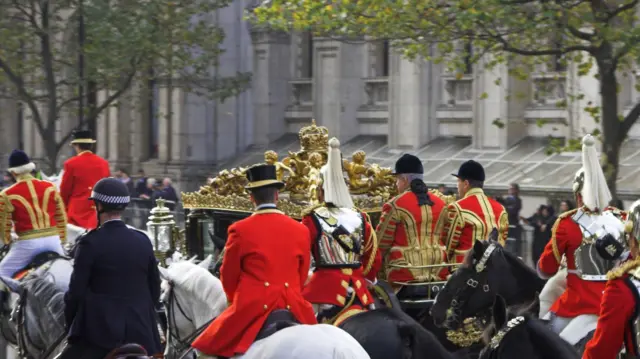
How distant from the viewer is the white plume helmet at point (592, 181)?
1153 cm

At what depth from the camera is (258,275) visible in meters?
9.84

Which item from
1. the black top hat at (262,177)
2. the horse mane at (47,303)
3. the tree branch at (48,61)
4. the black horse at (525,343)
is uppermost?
the tree branch at (48,61)

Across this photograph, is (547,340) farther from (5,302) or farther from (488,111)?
(488,111)

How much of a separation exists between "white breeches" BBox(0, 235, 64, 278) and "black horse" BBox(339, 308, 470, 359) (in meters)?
5.19

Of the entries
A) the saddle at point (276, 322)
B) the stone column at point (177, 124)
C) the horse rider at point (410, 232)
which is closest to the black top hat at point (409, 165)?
the horse rider at point (410, 232)

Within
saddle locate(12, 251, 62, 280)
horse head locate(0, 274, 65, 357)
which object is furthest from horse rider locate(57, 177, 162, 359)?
saddle locate(12, 251, 62, 280)

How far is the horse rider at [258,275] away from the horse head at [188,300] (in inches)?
47.8

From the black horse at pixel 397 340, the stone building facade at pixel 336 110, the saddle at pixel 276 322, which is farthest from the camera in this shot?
the stone building facade at pixel 336 110

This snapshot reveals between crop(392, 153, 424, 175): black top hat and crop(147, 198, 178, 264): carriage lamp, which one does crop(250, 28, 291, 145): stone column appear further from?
crop(392, 153, 424, 175): black top hat

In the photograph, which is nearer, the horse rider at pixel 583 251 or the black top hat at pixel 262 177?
the black top hat at pixel 262 177

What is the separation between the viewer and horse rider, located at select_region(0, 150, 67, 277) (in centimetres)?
1458

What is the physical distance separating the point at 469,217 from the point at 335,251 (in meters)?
2.12

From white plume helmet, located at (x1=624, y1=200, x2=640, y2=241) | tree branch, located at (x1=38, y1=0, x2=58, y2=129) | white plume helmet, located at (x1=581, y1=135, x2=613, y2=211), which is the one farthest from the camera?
tree branch, located at (x1=38, y1=0, x2=58, y2=129)

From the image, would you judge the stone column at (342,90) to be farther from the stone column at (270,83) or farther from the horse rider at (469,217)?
the horse rider at (469,217)
